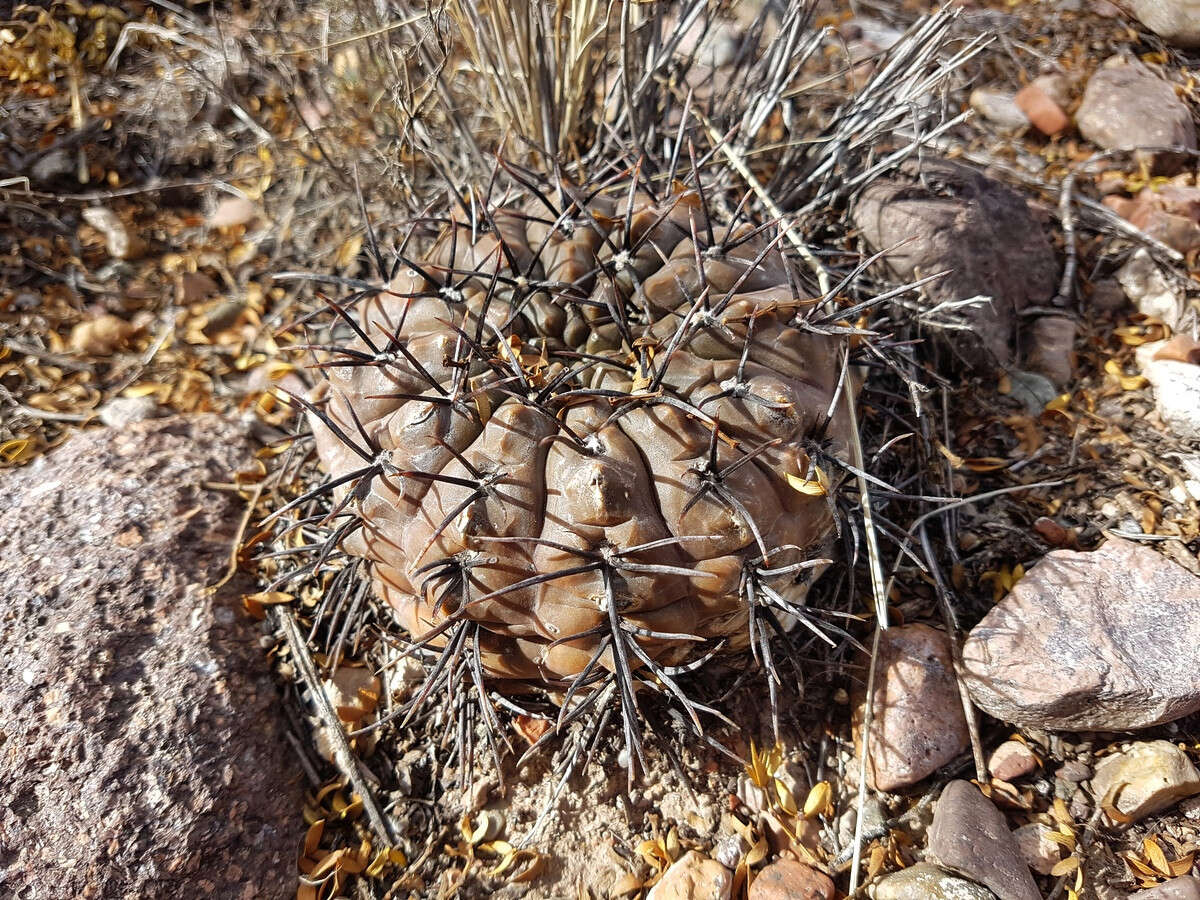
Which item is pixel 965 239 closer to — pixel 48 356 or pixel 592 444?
pixel 592 444

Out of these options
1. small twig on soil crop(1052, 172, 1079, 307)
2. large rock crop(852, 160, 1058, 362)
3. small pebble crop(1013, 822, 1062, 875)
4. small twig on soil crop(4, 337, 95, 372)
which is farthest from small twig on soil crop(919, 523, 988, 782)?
small twig on soil crop(4, 337, 95, 372)

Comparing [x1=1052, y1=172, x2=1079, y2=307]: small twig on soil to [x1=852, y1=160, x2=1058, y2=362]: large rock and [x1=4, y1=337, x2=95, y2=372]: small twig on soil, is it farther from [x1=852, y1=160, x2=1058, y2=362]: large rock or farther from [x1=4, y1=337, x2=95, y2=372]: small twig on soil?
[x1=4, y1=337, x2=95, y2=372]: small twig on soil

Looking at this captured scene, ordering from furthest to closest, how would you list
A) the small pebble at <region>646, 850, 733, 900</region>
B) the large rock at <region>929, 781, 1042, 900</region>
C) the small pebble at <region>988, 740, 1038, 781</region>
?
the small pebble at <region>988, 740, 1038, 781</region> → the small pebble at <region>646, 850, 733, 900</region> → the large rock at <region>929, 781, 1042, 900</region>

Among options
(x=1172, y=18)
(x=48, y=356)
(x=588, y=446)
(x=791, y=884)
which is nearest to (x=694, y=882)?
(x=791, y=884)

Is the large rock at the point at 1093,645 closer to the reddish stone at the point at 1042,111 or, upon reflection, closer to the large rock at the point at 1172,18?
the reddish stone at the point at 1042,111

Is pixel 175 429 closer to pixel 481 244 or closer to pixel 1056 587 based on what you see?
pixel 481 244

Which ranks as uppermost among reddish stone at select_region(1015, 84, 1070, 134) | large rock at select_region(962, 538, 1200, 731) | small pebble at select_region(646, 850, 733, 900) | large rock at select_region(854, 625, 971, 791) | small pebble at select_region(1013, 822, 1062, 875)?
reddish stone at select_region(1015, 84, 1070, 134)
